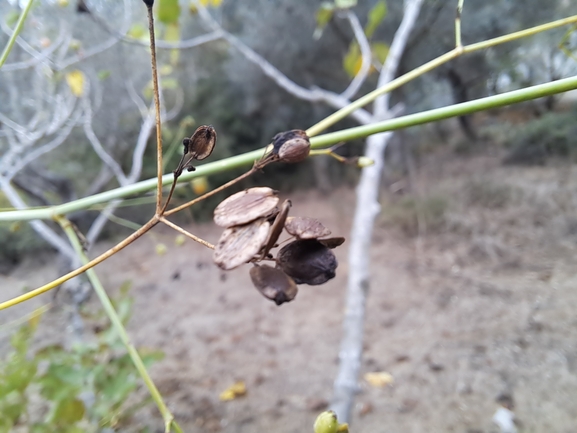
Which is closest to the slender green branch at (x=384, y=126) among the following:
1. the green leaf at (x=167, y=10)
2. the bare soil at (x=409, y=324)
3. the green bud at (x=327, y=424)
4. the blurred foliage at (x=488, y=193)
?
the green bud at (x=327, y=424)

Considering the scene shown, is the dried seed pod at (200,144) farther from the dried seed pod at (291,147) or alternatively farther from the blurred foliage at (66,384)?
the blurred foliage at (66,384)

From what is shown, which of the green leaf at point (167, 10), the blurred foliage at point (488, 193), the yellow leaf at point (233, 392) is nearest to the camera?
the green leaf at point (167, 10)

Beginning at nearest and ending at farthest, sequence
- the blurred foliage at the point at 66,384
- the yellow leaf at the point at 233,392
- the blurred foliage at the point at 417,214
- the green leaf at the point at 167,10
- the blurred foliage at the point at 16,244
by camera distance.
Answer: the blurred foliage at the point at 66,384 → the green leaf at the point at 167,10 → the yellow leaf at the point at 233,392 → the blurred foliage at the point at 16,244 → the blurred foliage at the point at 417,214

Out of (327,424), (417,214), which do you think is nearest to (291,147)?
(327,424)

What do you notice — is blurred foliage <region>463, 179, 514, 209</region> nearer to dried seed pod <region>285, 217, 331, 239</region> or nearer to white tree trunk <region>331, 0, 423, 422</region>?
white tree trunk <region>331, 0, 423, 422</region>

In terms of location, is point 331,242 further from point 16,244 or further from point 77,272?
point 16,244

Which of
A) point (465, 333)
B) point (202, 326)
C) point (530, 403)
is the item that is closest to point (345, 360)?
point (530, 403)
